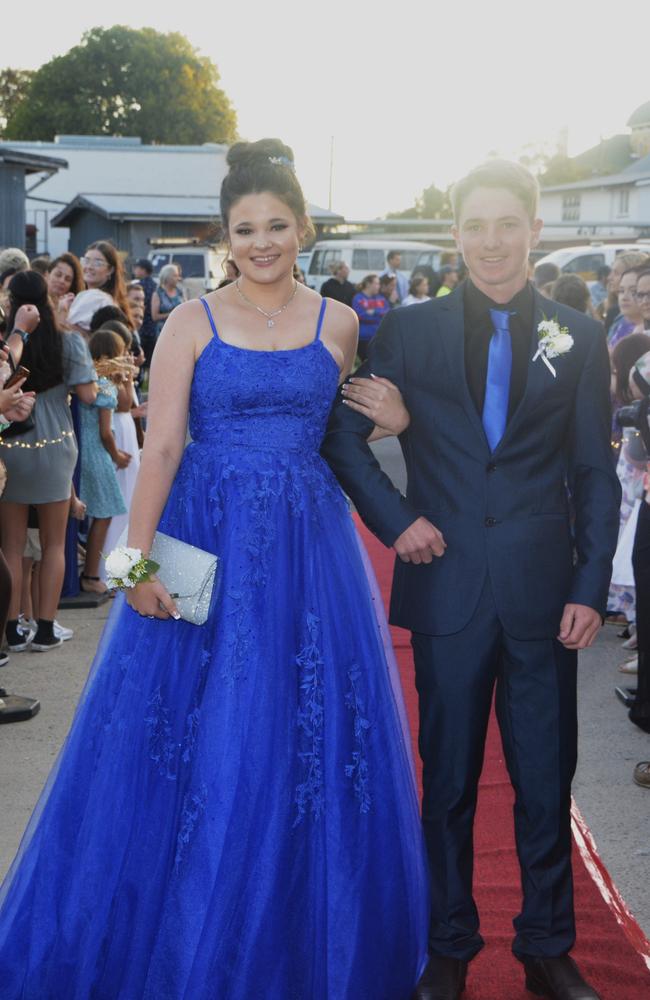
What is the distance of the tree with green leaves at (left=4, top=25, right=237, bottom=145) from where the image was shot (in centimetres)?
7106

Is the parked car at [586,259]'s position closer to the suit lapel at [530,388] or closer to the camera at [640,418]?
the camera at [640,418]

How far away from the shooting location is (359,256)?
114 ft

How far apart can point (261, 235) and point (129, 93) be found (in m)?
72.8

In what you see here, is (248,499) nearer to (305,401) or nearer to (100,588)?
(305,401)

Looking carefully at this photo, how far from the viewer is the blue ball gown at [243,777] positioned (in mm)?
3111

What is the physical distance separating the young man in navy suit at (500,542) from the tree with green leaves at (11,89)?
8106 centimetres

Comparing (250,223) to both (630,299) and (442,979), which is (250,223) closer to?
(442,979)

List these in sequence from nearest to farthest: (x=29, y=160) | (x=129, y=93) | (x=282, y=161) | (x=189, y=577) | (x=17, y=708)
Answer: (x=189, y=577)
(x=282, y=161)
(x=17, y=708)
(x=29, y=160)
(x=129, y=93)

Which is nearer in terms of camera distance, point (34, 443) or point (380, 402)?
point (380, 402)

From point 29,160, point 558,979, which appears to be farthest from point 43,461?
point 29,160

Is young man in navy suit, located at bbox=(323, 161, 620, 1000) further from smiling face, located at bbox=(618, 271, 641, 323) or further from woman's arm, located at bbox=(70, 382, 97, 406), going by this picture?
smiling face, located at bbox=(618, 271, 641, 323)

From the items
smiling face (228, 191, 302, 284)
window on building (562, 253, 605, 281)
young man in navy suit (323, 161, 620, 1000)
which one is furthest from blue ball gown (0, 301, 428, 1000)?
window on building (562, 253, 605, 281)

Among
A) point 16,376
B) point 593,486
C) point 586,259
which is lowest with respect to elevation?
point 593,486

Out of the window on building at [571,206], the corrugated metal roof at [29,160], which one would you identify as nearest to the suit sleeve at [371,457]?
the corrugated metal roof at [29,160]
